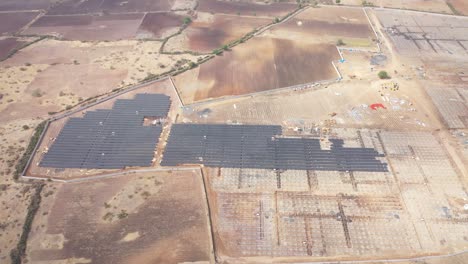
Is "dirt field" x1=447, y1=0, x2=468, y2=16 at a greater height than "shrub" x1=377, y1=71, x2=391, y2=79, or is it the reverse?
"dirt field" x1=447, y1=0, x2=468, y2=16

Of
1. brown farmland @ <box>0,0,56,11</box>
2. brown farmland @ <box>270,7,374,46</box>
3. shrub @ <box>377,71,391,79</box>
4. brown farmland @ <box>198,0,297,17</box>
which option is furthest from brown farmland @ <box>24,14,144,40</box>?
shrub @ <box>377,71,391,79</box>

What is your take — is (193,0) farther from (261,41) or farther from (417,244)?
(417,244)

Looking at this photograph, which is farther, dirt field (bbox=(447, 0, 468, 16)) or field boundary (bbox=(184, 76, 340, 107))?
dirt field (bbox=(447, 0, 468, 16))

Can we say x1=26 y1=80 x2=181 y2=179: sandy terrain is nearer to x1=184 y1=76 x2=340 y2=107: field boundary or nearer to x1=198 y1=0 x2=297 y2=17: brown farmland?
x1=184 y1=76 x2=340 y2=107: field boundary

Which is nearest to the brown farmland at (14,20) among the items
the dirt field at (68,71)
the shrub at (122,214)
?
the dirt field at (68,71)

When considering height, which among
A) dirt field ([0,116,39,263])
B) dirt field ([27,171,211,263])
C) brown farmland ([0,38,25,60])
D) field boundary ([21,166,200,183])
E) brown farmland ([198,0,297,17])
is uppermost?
brown farmland ([0,38,25,60])

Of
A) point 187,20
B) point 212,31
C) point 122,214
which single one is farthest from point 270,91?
point 187,20

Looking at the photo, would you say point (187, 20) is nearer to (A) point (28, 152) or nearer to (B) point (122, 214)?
(A) point (28, 152)

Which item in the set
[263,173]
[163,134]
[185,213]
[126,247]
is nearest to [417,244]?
[263,173]

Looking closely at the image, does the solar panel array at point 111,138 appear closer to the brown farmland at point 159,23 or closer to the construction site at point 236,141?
the construction site at point 236,141
